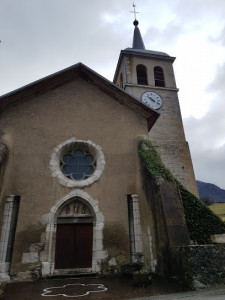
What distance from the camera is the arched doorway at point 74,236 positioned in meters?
7.98

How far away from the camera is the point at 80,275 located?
756 centimetres

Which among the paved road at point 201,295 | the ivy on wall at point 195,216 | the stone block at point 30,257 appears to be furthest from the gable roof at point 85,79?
the paved road at point 201,295

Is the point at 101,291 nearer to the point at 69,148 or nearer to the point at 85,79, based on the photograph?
the point at 69,148

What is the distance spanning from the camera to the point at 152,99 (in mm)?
20094

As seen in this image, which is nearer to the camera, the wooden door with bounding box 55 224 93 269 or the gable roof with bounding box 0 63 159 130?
the wooden door with bounding box 55 224 93 269

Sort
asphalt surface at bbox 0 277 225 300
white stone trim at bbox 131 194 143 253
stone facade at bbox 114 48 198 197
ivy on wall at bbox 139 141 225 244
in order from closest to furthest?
asphalt surface at bbox 0 277 225 300 < ivy on wall at bbox 139 141 225 244 < white stone trim at bbox 131 194 143 253 < stone facade at bbox 114 48 198 197

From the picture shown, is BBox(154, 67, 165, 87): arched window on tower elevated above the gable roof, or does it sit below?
above

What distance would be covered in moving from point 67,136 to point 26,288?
5374 millimetres

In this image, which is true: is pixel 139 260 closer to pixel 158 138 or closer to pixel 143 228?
pixel 143 228

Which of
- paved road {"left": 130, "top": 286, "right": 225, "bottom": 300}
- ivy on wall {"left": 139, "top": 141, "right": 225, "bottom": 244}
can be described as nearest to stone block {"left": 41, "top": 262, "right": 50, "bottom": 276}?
paved road {"left": 130, "top": 286, "right": 225, "bottom": 300}

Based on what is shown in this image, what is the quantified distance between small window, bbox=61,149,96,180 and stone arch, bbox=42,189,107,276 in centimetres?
87

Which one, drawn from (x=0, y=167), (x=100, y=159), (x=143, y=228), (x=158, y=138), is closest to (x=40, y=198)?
(x=0, y=167)

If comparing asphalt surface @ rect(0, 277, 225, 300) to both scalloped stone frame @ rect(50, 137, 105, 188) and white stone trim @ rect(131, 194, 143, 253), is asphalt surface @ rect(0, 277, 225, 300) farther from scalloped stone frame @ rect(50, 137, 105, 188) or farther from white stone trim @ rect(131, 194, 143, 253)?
scalloped stone frame @ rect(50, 137, 105, 188)

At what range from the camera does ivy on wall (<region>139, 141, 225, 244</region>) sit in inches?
298
